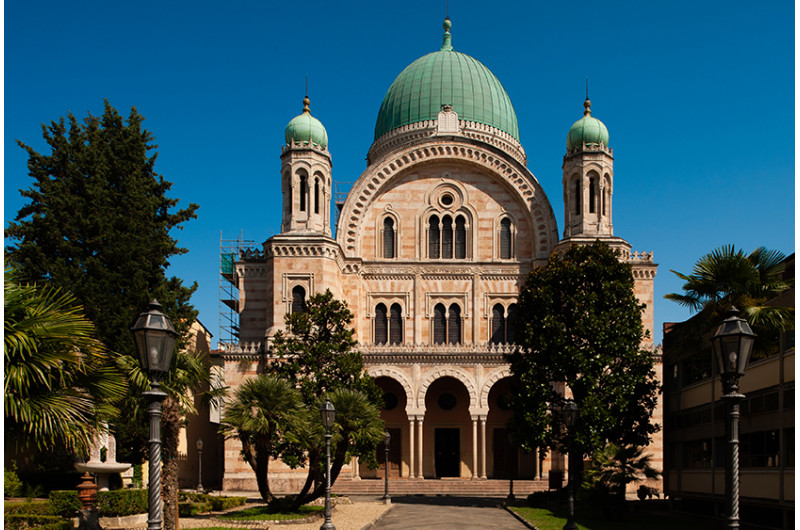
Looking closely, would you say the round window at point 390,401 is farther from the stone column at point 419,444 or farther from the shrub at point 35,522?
the shrub at point 35,522

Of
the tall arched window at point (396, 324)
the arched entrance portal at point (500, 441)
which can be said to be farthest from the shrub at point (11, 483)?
the arched entrance portal at point (500, 441)

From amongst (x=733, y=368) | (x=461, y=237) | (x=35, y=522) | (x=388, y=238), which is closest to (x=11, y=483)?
(x=35, y=522)

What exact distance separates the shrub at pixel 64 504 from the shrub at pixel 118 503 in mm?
676

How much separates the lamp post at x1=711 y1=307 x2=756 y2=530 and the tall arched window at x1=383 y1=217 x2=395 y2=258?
124 feet

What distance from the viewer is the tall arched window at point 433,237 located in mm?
51531

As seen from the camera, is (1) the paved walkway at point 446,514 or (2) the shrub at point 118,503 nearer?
(2) the shrub at point 118,503

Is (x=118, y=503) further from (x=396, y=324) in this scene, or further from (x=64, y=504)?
(x=396, y=324)

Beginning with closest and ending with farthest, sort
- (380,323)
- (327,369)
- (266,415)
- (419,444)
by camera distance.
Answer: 1. (266,415)
2. (327,369)
3. (419,444)
4. (380,323)

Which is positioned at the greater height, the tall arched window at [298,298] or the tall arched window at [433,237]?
the tall arched window at [433,237]

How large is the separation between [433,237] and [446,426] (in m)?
11.3

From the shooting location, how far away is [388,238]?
51656 millimetres

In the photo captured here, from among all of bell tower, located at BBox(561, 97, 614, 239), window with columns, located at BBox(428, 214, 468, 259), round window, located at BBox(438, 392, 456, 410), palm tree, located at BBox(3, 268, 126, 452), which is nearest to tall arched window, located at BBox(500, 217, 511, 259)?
window with columns, located at BBox(428, 214, 468, 259)

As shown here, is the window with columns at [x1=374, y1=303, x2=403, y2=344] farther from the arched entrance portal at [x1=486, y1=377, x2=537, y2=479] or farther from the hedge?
the hedge

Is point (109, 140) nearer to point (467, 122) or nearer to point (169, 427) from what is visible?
point (169, 427)
